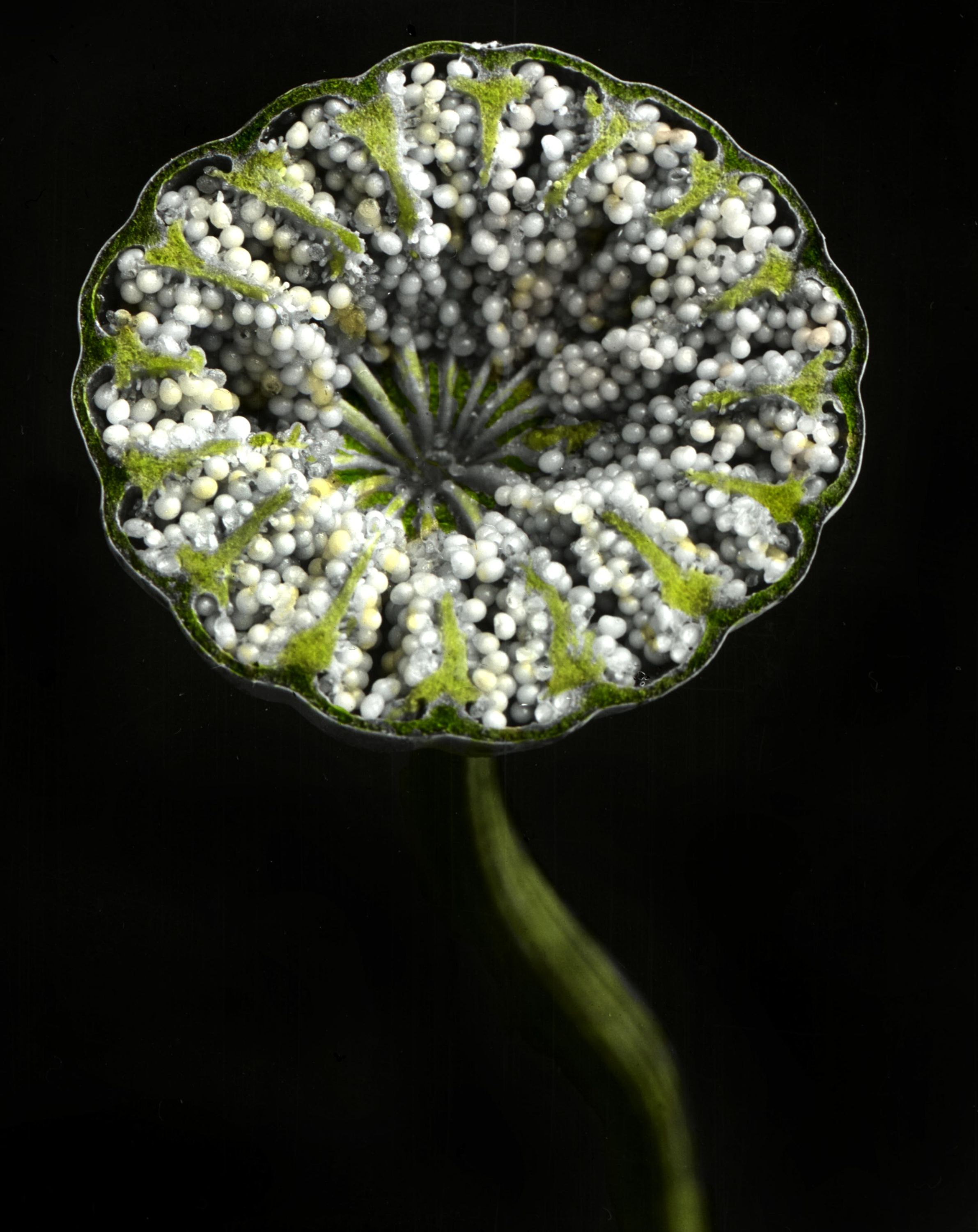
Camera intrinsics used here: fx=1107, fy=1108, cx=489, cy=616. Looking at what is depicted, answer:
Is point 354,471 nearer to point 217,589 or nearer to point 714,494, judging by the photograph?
point 217,589

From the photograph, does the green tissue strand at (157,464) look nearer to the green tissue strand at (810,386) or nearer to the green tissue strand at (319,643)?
the green tissue strand at (319,643)

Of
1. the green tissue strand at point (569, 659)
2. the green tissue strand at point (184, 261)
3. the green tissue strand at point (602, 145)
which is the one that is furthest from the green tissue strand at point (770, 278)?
the green tissue strand at point (184, 261)

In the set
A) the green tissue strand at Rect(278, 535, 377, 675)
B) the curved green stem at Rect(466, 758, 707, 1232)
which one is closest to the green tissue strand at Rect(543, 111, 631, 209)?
the green tissue strand at Rect(278, 535, 377, 675)

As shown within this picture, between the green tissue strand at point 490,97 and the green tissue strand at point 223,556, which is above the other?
the green tissue strand at point 490,97

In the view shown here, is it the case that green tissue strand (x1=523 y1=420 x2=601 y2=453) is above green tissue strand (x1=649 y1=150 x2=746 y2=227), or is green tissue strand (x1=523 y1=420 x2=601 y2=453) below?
below

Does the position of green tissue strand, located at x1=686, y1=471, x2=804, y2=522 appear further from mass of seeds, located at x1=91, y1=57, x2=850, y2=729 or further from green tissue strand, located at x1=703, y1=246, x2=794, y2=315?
green tissue strand, located at x1=703, y1=246, x2=794, y2=315

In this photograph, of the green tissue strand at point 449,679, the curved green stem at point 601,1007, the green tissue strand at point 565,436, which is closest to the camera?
the green tissue strand at point 449,679
